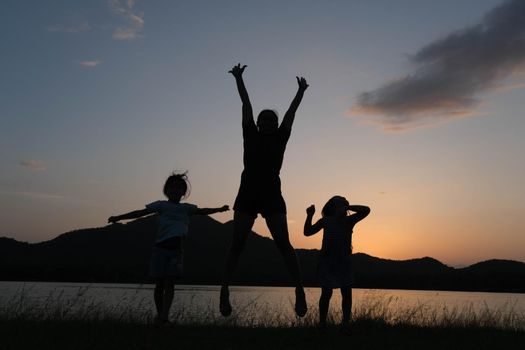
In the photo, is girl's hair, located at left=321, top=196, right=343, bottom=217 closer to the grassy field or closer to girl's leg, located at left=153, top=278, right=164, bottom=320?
the grassy field

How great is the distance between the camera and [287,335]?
6.76 m

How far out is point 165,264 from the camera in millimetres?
7184

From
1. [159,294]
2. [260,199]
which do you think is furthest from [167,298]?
[260,199]

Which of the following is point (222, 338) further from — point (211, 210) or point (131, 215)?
point (131, 215)

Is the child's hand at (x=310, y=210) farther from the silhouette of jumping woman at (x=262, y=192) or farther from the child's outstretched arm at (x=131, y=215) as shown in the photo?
the child's outstretched arm at (x=131, y=215)

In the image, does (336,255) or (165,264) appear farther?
(336,255)

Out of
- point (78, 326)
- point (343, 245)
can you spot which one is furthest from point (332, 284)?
point (78, 326)

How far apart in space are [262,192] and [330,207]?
1.73 metres

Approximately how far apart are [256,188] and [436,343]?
10.2 feet

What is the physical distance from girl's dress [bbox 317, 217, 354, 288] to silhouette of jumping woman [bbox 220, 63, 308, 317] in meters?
0.95

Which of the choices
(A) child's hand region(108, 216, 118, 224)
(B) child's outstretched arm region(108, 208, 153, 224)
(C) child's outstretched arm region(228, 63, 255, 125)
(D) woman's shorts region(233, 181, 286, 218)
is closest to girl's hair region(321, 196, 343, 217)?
(D) woman's shorts region(233, 181, 286, 218)

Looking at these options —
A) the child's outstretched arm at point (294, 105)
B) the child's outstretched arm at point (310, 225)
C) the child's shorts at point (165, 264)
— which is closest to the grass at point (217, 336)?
the child's shorts at point (165, 264)

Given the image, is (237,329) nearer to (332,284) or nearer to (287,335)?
(287,335)

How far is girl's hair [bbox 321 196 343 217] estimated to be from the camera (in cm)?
783
